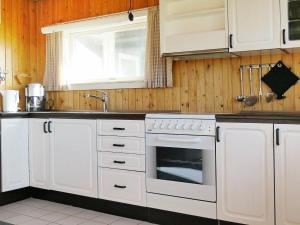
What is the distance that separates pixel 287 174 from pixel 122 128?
4.57 ft

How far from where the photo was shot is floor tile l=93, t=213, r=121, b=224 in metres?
2.99

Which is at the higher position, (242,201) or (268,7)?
(268,7)

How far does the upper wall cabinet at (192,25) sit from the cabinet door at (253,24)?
7 centimetres

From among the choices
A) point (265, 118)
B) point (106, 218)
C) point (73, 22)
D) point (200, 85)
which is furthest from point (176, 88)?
point (73, 22)

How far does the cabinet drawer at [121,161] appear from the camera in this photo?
9.64 feet

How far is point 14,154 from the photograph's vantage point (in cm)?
353

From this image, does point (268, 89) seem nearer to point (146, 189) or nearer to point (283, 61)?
point (283, 61)

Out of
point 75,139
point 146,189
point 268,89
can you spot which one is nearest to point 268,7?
point 268,89

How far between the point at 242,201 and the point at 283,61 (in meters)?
1.23

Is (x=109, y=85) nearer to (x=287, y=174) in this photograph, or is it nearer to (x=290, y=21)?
(x=290, y=21)

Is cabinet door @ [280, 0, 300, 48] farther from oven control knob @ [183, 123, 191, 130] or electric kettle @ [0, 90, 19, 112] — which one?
electric kettle @ [0, 90, 19, 112]

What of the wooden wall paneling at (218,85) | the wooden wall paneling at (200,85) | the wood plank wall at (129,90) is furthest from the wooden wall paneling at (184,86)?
the wooden wall paneling at (218,85)

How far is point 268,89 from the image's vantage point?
2.97 metres

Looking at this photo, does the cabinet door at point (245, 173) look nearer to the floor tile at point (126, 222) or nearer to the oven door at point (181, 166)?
the oven door at point (181, 166)
